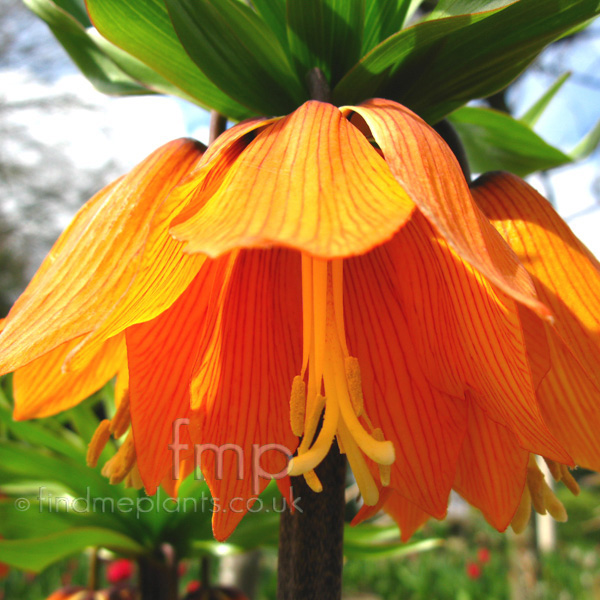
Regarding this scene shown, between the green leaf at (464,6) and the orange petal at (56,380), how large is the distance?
0.34 meters

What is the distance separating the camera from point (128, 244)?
40 centimetres

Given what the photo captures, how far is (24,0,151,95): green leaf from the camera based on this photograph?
0.58 m

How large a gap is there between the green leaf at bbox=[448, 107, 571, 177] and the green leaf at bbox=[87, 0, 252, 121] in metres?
0.25

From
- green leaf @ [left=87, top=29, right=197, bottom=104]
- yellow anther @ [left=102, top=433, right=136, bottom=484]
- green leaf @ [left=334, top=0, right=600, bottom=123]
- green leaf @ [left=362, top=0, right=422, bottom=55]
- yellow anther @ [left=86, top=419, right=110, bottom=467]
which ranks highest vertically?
green leaf @ [left=87, top=29, right=197, bottom=104]

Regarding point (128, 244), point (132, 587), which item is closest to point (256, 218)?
point (128, 244)

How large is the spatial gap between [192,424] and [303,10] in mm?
306

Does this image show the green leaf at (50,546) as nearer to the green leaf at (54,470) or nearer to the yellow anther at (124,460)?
the green leaf at (54,470)

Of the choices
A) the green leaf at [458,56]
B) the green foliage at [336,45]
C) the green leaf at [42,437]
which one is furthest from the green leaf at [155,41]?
the green leaf at [42,437]

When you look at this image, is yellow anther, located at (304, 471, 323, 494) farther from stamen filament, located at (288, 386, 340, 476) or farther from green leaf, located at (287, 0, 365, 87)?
green leaf, located at (287, 0, 365, 87)

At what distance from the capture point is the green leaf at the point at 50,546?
0.63 meters

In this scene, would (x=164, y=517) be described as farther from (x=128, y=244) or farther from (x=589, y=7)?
(x=589, y=7)

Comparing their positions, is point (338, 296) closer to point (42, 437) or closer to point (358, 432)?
point (358, 432)

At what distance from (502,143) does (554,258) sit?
25 cm

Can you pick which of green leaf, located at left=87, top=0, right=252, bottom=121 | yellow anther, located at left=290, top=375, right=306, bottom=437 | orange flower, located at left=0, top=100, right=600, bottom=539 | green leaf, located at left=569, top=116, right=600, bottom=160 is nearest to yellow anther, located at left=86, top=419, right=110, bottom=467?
orange flower, located at left=0, top=100, right=600, bottom=539
